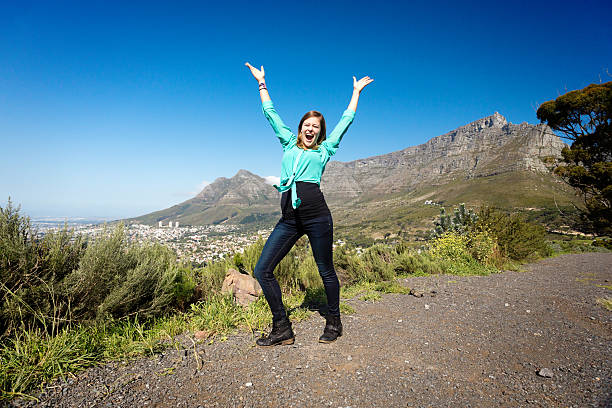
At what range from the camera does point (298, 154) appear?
266cm

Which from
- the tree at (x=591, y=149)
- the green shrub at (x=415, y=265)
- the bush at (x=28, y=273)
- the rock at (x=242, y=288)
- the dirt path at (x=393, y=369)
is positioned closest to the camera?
the dirt path at (x=393, y=369)

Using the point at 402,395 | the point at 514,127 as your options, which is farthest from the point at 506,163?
the point at 402,395

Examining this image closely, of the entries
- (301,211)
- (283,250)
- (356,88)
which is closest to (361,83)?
(356,88)

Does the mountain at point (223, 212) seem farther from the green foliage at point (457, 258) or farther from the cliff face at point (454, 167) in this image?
the green foliage at point (457, 258)

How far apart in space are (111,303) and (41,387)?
970 millimetres

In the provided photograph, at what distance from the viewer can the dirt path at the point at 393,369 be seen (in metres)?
1.85

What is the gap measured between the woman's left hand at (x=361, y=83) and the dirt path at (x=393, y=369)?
274 cm

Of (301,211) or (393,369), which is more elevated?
(301,211)

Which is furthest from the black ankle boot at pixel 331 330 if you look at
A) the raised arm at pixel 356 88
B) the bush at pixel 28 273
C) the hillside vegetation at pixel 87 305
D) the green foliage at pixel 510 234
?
the green foliage at pixel 510 234

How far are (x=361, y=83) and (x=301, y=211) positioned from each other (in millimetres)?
1688

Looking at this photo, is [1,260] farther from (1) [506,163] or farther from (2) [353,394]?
(1) [506,163]

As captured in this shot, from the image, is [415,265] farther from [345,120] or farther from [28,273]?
[28,273]

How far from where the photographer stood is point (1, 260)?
2361 millimetres

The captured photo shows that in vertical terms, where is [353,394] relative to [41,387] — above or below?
below
